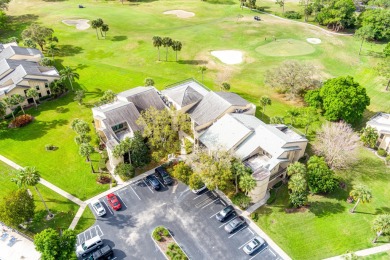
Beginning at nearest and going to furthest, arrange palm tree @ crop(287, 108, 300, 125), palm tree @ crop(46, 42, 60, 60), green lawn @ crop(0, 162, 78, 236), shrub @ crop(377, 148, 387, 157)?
1. green lawn @ crop(0, 162, 78, 236)
2. shrub @ crop(377, 148, 387, 157)
3. palm tree @ crop(287, 108, 300, 125)
4. palm tree @ crop(46, 42, 60, 60)

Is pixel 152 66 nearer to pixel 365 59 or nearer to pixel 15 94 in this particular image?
pixel 15 94

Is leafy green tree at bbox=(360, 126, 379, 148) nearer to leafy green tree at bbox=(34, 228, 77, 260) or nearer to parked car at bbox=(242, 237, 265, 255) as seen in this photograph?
parked car at bbox=(242, 237, 265, 255)

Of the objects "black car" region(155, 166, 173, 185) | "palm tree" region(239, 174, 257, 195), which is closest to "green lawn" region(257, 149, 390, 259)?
"palm tree" region(239, 174, 257, 195)

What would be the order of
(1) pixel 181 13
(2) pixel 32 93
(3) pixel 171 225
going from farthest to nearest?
(1) pixel 181 13 < (2) pixel 32 93 < (3) pixel 171 225

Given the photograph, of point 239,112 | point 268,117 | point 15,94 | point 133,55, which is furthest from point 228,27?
point 15,94

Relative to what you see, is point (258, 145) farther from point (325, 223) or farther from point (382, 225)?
point (382, 225)

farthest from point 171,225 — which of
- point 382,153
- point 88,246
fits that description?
point 382,153
